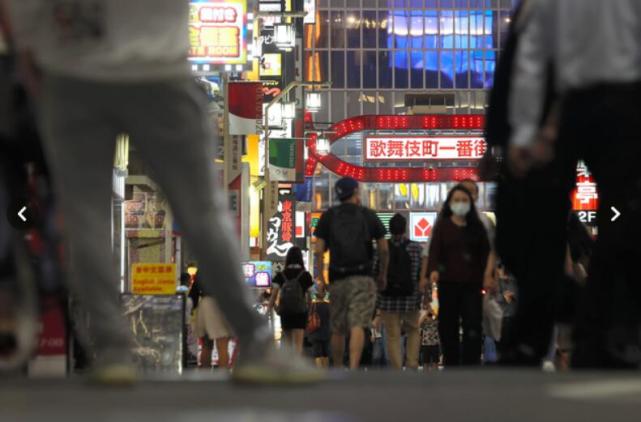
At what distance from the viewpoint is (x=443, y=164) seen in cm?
8538

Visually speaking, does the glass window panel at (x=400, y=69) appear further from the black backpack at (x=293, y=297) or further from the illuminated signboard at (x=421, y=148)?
the black backpack at (x=293, y=297)

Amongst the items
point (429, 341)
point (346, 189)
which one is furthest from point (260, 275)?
point (346, 189)

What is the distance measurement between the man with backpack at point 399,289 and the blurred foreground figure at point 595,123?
8201mm

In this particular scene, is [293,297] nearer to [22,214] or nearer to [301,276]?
[301,276]

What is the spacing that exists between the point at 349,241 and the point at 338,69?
103 meters

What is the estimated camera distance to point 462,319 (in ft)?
36.9

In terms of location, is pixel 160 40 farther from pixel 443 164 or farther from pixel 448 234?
pixel 443 164

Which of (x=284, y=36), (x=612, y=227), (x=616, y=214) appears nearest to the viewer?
(x=616, y=214)

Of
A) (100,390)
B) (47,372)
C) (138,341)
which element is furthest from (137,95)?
(138,341)

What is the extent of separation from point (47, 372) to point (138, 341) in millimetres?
4215

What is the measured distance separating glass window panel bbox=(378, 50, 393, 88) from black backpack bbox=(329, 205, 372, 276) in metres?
103

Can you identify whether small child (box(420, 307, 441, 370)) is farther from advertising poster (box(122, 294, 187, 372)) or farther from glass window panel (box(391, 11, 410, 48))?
glass window panel (box(391, 11, 410, 48))

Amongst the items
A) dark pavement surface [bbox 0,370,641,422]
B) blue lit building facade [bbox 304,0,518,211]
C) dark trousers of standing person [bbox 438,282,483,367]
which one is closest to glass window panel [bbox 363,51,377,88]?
blue lit building facade [bbox 304,0,518,211]

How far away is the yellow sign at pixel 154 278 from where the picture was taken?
18609 millimetres
